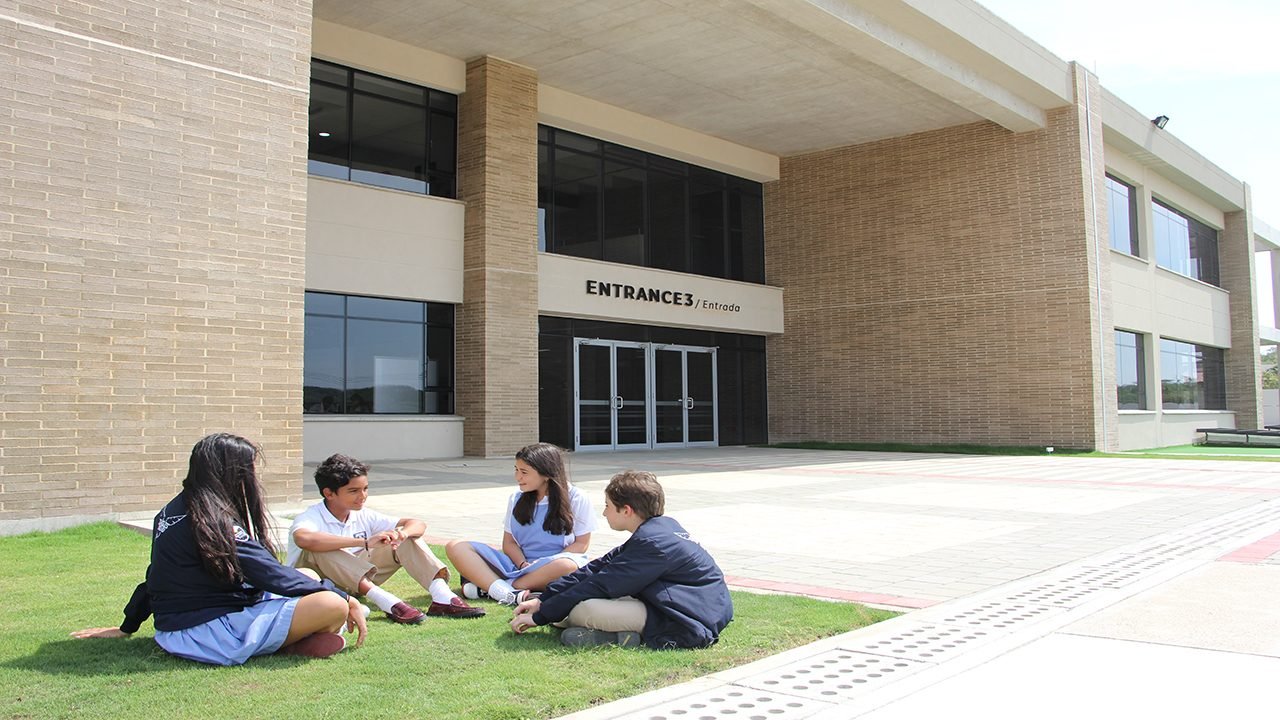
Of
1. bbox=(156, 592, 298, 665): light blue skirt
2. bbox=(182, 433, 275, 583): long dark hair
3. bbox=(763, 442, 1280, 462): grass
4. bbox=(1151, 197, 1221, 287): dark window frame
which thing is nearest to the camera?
bbox=(182, 433, 275, 583): long dark hair

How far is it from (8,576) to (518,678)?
14.1 feet

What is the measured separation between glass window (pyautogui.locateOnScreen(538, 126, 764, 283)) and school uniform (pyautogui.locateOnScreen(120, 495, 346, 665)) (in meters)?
18.3

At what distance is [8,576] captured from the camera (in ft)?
21.7

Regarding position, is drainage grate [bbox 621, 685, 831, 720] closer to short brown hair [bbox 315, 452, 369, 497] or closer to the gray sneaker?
the gray sneaker

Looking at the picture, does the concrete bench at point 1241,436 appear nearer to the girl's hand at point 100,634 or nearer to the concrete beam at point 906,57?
the concrete beam at point 906,57

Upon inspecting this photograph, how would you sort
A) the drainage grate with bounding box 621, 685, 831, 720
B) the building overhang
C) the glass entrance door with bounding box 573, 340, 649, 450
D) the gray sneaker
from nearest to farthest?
the drainage grate with bounding box 621, 685, 831, 720 → the gray sneaker → the building overhang → the glass entrance door with bounding box 573, 340, 649, 450

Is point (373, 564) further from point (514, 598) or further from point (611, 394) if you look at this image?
point (611, 394)

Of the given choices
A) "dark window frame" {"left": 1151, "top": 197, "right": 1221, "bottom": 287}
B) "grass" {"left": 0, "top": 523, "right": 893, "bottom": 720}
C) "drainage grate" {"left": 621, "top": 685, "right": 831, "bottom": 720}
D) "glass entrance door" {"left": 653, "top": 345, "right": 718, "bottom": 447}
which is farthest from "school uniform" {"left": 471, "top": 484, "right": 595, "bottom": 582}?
"dark window frame" {"left": 1151, "top": 197, "right": 1221, "bottom": 287}

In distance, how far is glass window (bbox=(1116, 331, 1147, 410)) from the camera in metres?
26.2

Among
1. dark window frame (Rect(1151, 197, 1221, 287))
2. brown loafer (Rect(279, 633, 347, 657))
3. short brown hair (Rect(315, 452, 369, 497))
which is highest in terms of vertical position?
dark window frame (Rect(1151, 197, 1221, 287))

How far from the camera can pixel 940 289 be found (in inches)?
990

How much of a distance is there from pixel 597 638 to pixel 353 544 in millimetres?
1380

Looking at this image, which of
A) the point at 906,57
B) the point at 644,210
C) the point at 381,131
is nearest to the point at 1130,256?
the point at 906,57

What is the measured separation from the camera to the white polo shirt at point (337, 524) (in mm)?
5363
